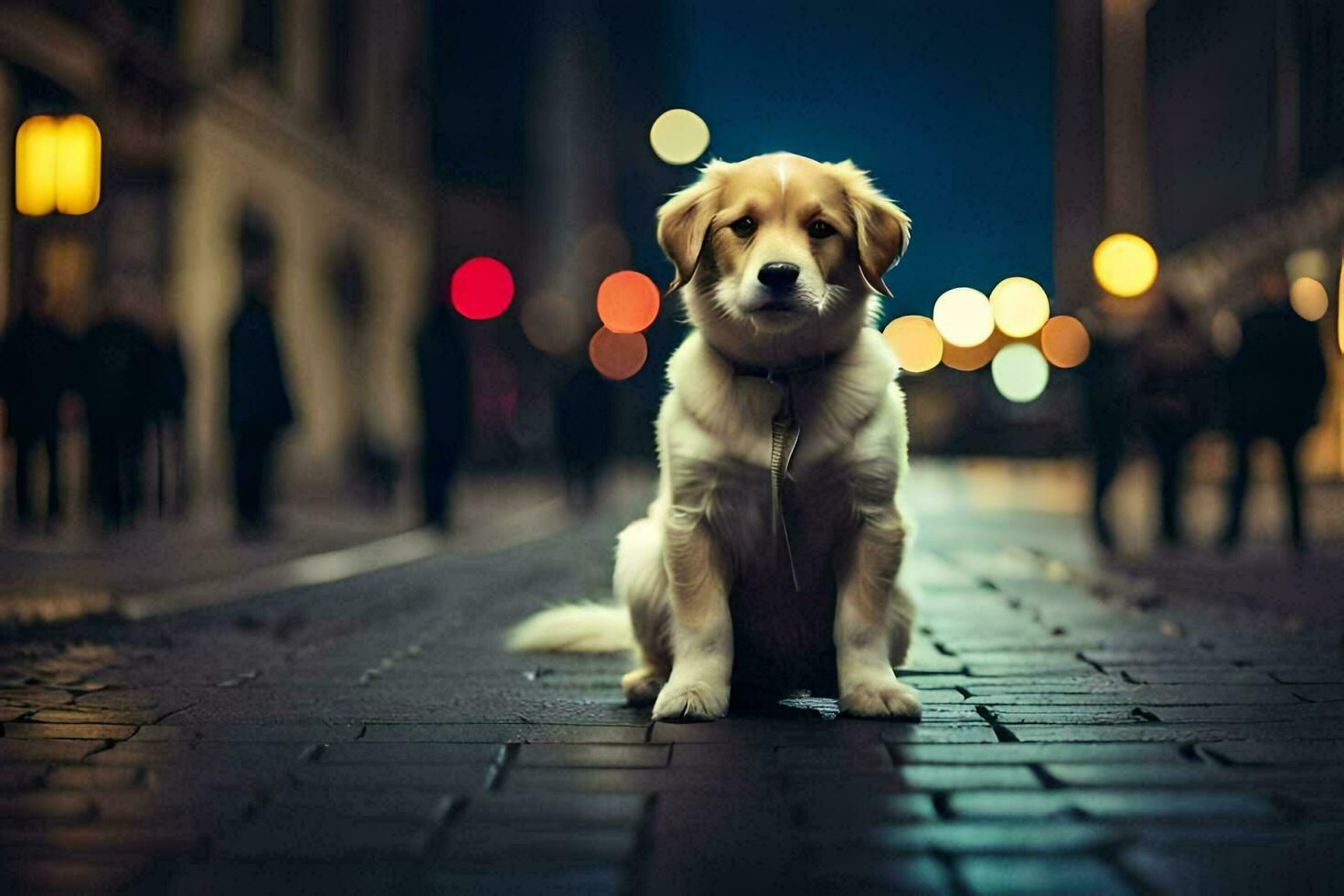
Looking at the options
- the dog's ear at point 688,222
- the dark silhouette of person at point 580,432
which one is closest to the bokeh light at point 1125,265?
the dark silhouette of person at point 580,432

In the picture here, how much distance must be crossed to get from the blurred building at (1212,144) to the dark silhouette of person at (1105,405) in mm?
13223

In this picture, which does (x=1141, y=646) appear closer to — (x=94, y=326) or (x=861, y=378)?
Result: (x=861, y=378)

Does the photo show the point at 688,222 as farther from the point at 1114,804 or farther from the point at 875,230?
the point at 1114,804

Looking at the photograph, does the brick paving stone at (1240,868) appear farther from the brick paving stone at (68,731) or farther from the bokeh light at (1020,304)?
the bokeh light at (1020,304)

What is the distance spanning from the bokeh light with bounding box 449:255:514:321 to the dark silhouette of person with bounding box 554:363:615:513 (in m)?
21.6

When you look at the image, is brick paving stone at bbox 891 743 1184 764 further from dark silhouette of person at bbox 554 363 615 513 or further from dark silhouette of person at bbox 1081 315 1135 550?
dark silhouette of person at bbox 554 363 615 513

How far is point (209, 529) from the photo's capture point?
14094 mm

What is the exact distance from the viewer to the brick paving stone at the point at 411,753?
3412mm

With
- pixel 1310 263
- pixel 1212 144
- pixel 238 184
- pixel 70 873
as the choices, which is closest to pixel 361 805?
pixel 70 873

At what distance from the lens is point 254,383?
13.1m

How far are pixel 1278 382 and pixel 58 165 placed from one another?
13.3 metres

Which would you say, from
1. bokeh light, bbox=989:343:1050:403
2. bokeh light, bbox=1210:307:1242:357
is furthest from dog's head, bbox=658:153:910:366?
bokeh light, bbox=989:343:1050:403

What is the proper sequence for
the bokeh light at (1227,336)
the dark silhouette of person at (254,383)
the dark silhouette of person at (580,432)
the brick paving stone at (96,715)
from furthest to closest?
the dark silhouette of person at (580,432) → the dark silhouette of person at (254,383) → the bokeh light at (1227,336) → the brick paving stone at (96,715)

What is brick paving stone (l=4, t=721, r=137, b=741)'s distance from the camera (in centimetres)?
371
